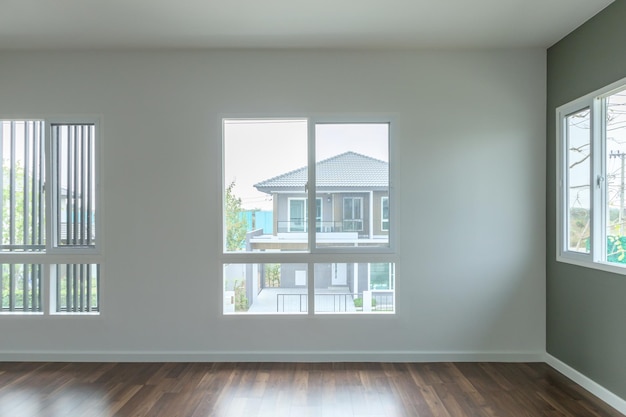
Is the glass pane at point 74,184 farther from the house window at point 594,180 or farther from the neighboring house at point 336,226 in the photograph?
the house window at point 594,180

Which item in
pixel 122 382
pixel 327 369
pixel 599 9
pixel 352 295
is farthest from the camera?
pixel 352 295

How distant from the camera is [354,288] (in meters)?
3.54

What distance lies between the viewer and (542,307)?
11.4 ft

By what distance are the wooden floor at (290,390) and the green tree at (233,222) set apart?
1.07 m

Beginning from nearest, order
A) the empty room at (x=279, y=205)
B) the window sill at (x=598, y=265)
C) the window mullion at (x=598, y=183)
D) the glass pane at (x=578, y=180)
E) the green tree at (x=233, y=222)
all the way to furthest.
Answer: the window sill at (x=598, y=265) < the window mullion at (x=598, y=183) < the glass pane at (x=578, y=180) < the empty room at (x=279, y=205) < the green tree at (x=233, y=222)

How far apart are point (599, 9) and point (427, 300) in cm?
259

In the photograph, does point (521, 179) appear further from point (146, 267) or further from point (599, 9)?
point (146, 267)

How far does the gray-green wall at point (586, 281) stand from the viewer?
2.65 metres

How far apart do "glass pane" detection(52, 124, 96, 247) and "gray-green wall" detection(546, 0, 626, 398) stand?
4.15 meters

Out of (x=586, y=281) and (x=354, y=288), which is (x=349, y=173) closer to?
(x=354, y=288)

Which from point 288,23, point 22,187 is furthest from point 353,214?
point 22,187

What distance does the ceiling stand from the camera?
271cm

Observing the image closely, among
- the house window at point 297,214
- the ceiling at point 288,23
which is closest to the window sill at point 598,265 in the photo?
the ceiling at point 288,23

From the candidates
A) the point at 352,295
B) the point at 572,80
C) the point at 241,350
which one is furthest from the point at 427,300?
the point at 572,80
